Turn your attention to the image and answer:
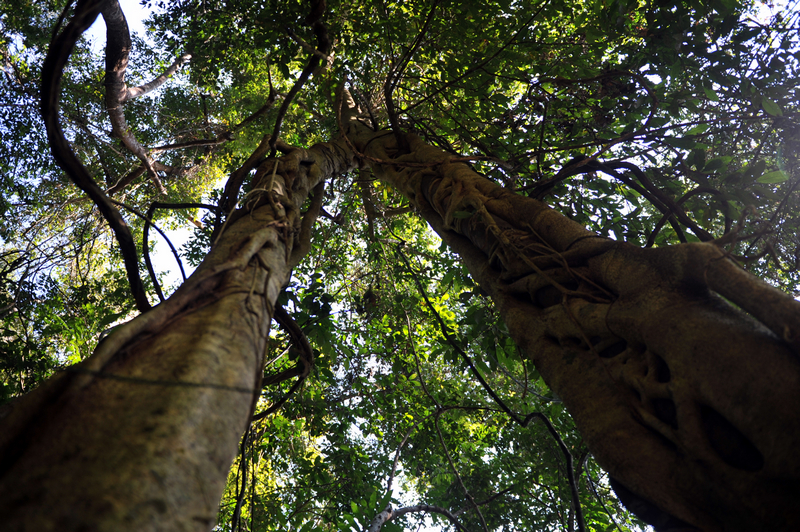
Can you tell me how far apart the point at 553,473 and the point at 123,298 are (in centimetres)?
478

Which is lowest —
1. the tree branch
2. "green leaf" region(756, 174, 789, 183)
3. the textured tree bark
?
the textured tree bark

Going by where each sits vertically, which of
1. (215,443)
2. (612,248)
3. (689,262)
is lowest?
(215,443)

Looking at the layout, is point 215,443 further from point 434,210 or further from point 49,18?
point 49,18

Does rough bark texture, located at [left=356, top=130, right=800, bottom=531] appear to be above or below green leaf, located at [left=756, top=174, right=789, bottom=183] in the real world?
below

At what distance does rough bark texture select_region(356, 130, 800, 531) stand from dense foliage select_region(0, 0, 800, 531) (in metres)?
0.70

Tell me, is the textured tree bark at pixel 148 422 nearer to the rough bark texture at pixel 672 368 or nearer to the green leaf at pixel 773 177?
the rough bark texture at pixel 672 368

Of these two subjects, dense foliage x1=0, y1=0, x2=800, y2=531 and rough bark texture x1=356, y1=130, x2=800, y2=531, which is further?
dense foliage x1=0, y1=0, x2=800, y2=531

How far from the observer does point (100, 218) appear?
4.48 m

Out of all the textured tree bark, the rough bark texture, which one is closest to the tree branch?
the textured tree bark

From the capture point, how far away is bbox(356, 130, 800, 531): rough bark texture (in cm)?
83

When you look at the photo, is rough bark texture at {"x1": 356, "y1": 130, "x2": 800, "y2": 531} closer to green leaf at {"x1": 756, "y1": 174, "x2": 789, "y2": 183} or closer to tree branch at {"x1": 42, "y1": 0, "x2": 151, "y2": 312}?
green leaf at {"x1": 756, "y1": 174, "x2": 789, "y2": 183}

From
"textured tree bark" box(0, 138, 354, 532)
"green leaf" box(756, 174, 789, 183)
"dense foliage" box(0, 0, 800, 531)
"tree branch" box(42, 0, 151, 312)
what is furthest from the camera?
"dense foliage" box(0, 0, 800, 531)

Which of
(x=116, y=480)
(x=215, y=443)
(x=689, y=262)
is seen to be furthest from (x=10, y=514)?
(x=689, y=262)

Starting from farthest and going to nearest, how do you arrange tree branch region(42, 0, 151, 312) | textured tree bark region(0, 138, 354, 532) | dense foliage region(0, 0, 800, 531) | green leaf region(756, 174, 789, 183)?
1. dense foliage region(0, 0, 800, 531)
2. green leaf region(756, 174, 789, 183)
3. tree branch region(42, 0, 151, 312)
4. textured tree bark region(0, 138, 354, 532)
